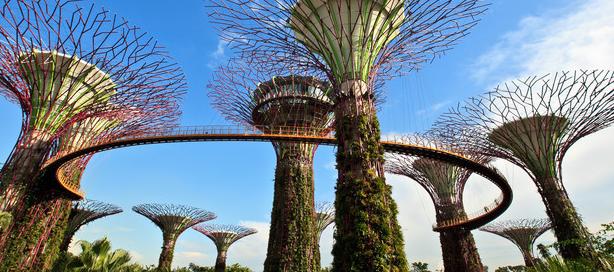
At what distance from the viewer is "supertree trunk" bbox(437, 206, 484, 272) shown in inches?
867

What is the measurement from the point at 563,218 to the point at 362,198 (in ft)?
43.6

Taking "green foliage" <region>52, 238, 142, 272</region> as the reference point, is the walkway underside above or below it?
above

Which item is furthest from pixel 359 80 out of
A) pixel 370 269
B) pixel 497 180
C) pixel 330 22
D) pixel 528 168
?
pixel 497 180

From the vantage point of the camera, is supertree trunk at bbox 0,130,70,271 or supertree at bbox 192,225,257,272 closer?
supertree trunk at bbox 0,130,70,271

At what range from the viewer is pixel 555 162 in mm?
17938

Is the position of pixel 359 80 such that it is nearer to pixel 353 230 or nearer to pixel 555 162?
pixel 353 230

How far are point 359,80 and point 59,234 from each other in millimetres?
17830

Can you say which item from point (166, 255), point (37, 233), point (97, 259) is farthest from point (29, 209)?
point (166, 255)

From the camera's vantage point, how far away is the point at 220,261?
4056cm

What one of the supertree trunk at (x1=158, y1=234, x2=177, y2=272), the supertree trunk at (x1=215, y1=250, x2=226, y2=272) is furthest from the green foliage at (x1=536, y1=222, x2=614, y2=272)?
the supertree trunk at (x1=215, y1=250, x2=226, y2=272)

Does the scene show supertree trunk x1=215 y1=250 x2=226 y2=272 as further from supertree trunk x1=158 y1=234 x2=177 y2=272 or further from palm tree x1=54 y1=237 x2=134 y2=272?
palm tree x1=54 y1=237 x2=134 y2=272

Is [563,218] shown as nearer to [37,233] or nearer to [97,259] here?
[97,259]

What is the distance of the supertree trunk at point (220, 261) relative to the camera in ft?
131

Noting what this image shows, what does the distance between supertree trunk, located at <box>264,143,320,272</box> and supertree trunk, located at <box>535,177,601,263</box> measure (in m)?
11.5
